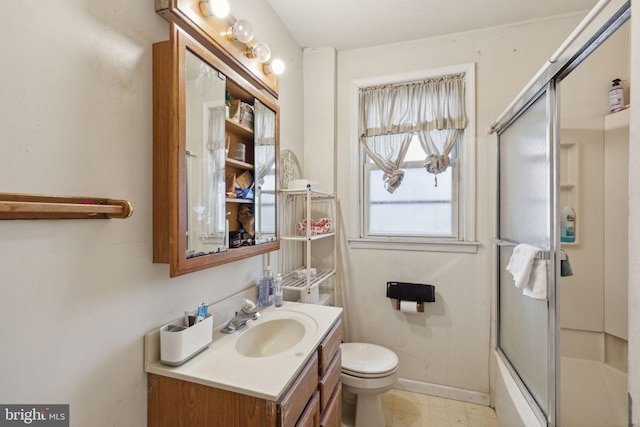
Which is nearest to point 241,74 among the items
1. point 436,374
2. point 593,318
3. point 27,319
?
point 27,319

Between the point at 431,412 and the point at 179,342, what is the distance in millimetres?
1773

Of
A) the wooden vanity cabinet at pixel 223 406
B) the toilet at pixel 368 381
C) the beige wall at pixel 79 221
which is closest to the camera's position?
the beige wall at pixel 79 221

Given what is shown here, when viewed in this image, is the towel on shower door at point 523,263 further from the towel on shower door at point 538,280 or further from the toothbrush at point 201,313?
the toothbrush at point 201,313

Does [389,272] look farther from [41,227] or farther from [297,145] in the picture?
[41,227]

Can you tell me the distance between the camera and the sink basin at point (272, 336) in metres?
1.25

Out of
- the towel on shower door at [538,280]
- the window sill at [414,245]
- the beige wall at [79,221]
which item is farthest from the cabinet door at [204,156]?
the towel on shower door at [538,280]

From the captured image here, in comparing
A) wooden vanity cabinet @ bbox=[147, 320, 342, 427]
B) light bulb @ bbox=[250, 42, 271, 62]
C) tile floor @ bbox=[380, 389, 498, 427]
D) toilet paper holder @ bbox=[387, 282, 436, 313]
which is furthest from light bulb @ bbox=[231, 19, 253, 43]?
tile floor @ bbox=[380, 389, 498, 427]

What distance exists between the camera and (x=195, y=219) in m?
1.03

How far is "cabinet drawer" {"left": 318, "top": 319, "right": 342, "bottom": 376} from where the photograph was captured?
1174 millimetres

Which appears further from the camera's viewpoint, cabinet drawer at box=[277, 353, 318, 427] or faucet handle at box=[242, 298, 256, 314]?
faucet handle at box=[242, 298, 256, 314]

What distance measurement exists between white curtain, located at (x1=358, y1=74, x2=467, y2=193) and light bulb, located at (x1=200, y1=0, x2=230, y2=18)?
51.0 inches

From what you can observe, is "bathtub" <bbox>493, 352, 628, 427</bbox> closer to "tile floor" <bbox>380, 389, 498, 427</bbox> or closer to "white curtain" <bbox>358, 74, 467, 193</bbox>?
"tile floor" <bbox>380, 389, 498, 427</bbox>

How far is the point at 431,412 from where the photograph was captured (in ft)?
6.08

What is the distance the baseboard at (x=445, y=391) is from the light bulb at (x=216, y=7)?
8.03 feet
